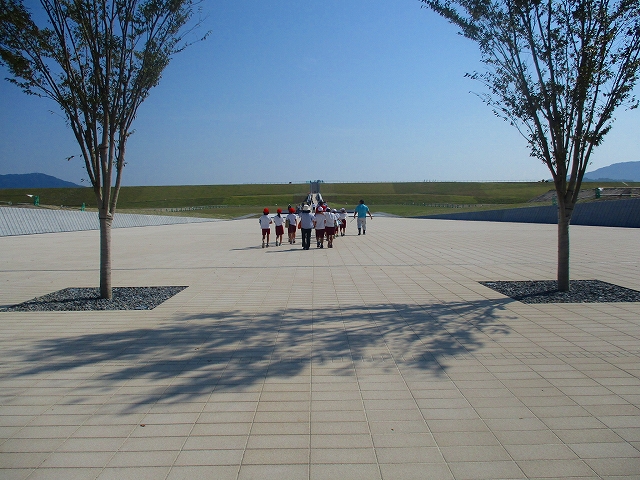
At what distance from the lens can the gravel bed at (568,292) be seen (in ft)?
27.3

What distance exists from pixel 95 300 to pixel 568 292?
8.16 m

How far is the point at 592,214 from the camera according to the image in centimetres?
2980

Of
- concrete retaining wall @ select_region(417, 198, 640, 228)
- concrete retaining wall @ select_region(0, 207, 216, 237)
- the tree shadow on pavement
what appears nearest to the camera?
the tree shadow on pavement

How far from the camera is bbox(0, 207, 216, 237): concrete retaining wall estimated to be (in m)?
27.6

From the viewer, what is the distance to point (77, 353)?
5656 mm

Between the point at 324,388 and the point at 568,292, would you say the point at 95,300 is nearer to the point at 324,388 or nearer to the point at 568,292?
the point at 324,388

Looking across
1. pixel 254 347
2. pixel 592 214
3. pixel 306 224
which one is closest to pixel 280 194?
pixel 592 214

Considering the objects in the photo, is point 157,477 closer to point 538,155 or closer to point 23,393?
point 23,393

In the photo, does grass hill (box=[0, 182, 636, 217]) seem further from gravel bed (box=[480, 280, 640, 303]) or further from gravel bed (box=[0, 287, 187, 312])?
gravel bed (box=[0, 287, 187, 312])

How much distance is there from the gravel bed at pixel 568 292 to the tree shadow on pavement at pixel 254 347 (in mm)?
1407

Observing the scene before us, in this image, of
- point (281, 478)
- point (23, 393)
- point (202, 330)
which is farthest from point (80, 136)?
point (281, 478)

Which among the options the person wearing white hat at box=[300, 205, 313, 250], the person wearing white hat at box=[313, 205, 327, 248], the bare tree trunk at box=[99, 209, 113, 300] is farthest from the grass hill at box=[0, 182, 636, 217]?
the bare tree trunk at box=[99, 209, 113, 300]

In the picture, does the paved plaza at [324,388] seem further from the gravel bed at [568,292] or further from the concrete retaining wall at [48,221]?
the concrete retaining wall at [48,221]

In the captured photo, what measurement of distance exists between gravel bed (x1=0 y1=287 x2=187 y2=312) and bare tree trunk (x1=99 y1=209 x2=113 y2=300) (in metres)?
0.17
